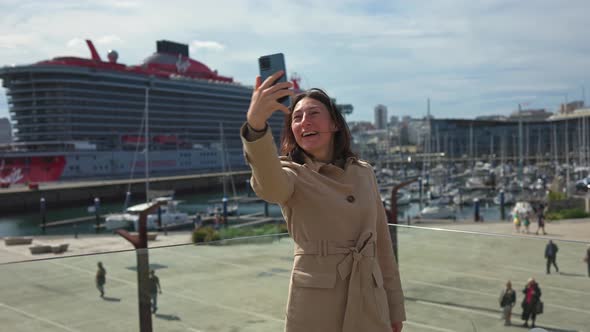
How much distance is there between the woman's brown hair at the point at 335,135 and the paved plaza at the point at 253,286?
199cm

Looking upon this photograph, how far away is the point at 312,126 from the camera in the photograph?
6.63 feet

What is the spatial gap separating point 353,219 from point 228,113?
6170 centimetres

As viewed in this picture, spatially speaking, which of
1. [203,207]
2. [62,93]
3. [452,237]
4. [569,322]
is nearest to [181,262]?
[452,237]

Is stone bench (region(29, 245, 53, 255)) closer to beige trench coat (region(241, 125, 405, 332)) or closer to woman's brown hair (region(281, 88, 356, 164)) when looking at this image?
woman's brown hair (region(281, 88, 356, 164))

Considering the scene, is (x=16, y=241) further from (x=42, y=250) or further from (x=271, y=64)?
(x=271, y=64)

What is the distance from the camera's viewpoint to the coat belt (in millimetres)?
1937

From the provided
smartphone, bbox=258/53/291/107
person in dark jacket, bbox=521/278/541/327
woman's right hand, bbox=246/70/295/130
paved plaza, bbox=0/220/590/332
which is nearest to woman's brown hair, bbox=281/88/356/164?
smartphone, bbox=258/53/291/107

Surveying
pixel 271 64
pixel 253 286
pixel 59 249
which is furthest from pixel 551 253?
pixel 59 249

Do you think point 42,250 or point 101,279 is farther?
point 42,250

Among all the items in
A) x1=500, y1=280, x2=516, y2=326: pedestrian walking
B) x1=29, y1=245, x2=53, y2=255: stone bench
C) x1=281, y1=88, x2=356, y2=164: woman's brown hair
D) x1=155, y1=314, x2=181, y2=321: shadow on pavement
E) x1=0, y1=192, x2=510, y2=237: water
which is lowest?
x1=0, y1=192, x2=510, y2=237: water

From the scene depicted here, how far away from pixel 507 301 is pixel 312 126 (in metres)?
3.30

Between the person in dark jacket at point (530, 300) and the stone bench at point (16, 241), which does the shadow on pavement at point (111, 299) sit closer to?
the person in dark jacket at point (530, 300)

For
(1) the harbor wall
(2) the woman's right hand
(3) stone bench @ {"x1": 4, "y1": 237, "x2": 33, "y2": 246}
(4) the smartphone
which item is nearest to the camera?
(2) the woman's right hand

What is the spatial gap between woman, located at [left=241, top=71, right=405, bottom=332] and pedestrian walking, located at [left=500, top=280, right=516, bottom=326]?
278 cm
